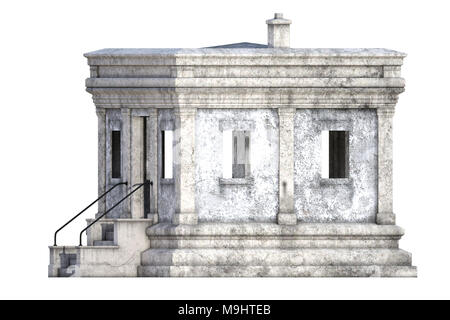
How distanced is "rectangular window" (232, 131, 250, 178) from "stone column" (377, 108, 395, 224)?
12.8 ft

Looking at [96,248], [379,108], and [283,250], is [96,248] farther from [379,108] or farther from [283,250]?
[379,108]

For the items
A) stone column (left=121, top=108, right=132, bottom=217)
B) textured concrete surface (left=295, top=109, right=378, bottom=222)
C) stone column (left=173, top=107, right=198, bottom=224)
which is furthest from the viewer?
stone column (left=121, top=108, right=132, bottom=217)

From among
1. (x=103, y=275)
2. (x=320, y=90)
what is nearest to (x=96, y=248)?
(x=103, y=275)

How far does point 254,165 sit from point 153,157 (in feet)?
7.46

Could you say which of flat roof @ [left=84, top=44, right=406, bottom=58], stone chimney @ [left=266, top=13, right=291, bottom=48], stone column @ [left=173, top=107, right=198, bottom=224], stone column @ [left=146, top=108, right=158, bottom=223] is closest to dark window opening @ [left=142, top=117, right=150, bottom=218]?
stone column @ [left=146, top=108, right=158, bottom=223]

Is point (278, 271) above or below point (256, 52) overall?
below

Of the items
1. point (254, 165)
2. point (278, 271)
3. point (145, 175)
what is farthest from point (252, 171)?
point (145, 175)

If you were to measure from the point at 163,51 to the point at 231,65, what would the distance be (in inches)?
62.8

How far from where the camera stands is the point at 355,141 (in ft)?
142

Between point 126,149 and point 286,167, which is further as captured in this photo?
point 126,149

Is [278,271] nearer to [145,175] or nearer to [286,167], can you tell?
[286,167]

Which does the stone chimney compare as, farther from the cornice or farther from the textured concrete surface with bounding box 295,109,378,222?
the textured concrete surface with bounding box 295,109,378,222

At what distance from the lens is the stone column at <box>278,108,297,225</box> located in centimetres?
4284

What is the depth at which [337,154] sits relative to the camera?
1800 inches
